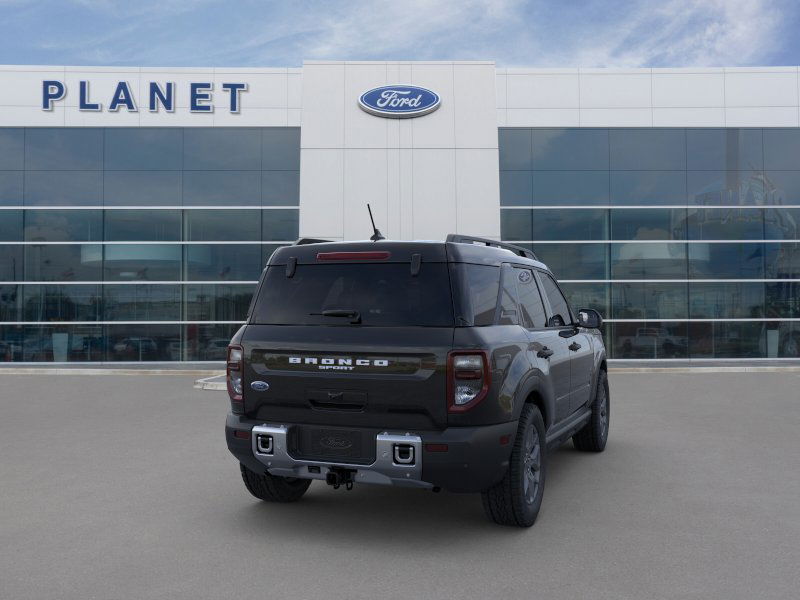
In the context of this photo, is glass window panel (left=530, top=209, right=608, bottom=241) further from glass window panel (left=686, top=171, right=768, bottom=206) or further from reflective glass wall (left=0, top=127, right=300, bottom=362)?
reflective glass wall (left=0, top=127, right=300, bottom=362)

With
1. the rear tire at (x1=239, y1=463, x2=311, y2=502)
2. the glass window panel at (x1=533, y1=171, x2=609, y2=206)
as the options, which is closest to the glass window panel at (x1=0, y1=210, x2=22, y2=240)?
the glass window panel at (x1=533, y1=171, x2=609, y2=206)

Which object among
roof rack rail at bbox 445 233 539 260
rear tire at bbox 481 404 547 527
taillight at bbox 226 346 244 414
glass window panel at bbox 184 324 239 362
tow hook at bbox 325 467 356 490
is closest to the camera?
tow hook at bbox 325 467 356 490

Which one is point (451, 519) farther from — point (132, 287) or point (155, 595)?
point (132, 287)

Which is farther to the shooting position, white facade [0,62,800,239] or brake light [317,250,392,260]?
white facade [0,62,800,239]

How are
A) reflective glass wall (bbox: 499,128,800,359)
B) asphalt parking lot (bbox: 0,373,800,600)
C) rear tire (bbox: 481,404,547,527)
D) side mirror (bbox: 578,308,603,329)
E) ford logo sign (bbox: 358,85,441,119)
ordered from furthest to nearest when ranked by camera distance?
reflective glass wall (bbox: 499,128,800,359) < ford logo sign (bbox: 358,85,441,119) < side mirror (bbox: 578,308,603,329) < rear tire (bbox: 481,404,547,527) < asphalt parking lot (bbox: 0,373,800,600)

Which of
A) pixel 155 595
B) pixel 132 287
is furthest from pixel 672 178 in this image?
pixel 155 595

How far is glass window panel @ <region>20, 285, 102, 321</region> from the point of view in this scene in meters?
21.3

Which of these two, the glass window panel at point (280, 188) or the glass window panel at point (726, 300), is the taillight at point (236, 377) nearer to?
the glass window panel at point (280, 188)

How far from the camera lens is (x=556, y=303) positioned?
6574 mm

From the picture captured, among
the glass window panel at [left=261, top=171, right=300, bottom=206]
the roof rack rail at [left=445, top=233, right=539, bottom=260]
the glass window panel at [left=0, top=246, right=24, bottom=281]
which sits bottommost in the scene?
the roof rack rail at [left=445, top=233, right=539, bottom=260]

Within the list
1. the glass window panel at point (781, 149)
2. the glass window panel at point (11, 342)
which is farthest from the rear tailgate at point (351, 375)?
the glass window panel at point (781, 149)

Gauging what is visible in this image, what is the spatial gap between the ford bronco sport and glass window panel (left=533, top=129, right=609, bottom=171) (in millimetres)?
17333

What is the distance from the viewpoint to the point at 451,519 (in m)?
5.19

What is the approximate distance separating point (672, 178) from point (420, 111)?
7.79 meters
